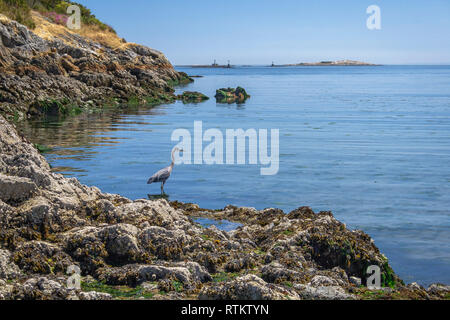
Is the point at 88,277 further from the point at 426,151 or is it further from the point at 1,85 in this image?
the point at 1,85

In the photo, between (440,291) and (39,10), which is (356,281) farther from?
(39,10)

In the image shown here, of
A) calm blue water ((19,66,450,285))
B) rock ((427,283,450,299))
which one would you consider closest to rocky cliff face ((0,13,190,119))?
calm blue water ((19,66,450,285))

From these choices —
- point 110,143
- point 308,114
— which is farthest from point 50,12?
point 110,143

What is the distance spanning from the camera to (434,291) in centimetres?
800

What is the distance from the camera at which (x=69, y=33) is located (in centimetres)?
6419

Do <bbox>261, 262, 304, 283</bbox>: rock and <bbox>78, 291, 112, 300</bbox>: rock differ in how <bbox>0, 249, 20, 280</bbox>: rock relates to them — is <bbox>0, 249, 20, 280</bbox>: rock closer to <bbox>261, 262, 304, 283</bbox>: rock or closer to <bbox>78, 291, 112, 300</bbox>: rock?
<bbox>78, 291, 112, 300</bbox>: rock

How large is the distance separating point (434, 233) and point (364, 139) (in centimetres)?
1778

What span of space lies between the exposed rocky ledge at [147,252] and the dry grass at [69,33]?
5127 centimetres

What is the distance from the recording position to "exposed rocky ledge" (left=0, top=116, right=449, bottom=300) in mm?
7102

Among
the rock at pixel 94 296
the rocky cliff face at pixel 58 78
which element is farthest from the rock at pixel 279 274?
the rocky cliff face at pixel 58 78

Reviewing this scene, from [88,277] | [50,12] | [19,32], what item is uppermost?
[50,12]

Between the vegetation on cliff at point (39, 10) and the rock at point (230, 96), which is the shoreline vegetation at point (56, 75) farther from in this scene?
the rock at point (230, 96)

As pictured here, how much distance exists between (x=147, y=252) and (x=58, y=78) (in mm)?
39168

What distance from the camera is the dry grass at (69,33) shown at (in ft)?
193
